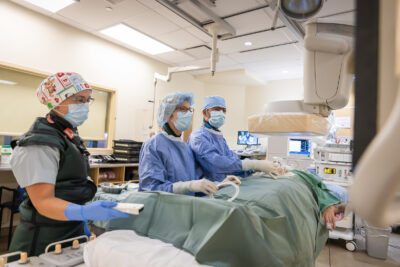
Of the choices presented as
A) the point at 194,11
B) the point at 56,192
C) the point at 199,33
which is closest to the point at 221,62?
the point at 199,33

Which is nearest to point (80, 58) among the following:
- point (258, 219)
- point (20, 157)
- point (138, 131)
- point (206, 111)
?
point (138, 131)

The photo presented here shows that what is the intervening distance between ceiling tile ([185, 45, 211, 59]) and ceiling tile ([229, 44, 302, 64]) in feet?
1.51

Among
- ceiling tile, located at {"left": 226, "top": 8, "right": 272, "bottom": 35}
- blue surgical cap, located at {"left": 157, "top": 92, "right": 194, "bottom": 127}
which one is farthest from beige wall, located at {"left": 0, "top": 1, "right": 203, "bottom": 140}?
blue surgical cap, located at {"left": 157, "top": 92, "right": 194, "bottom": 127}

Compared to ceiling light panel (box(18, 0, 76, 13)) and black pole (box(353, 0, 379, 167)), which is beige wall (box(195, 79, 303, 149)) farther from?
black pole (box(353, 0, 379, 167))

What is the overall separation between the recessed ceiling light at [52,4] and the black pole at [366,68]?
148 inches

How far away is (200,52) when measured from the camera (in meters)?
4.91

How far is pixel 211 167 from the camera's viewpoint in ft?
6.81

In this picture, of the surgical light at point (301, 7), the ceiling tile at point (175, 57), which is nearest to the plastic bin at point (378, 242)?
the surgical light at point (301, 7)

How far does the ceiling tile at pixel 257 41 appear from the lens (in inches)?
157

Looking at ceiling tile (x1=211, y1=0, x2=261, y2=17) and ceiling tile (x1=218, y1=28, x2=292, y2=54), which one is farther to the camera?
ceiling tile (x1=218, y1=28, x2=292, y2=54)

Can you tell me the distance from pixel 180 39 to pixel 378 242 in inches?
151

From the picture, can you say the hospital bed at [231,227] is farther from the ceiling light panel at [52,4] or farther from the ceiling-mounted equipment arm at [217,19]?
the ceiling light panel at [52,4]

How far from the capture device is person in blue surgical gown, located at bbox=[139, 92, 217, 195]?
1.46 meters

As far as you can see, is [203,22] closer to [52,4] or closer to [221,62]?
[221,62]
